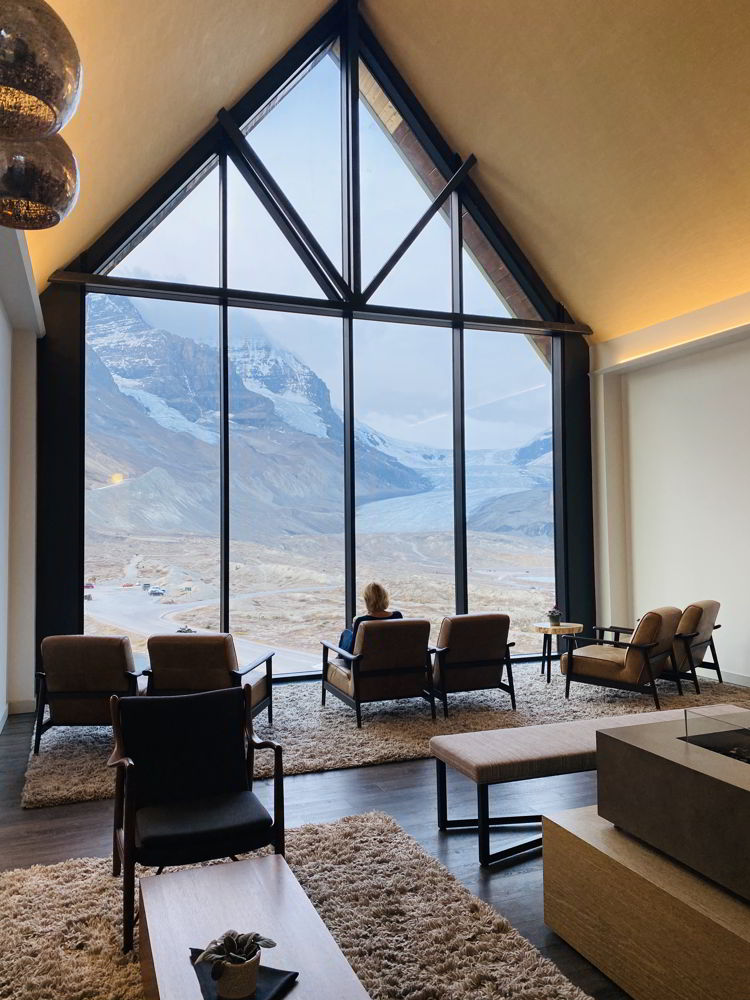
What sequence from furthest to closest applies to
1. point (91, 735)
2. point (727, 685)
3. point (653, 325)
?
point (653, 325) < point (727, 685) < point (91, 735)

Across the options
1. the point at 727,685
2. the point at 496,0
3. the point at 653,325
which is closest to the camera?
the point at 496,0

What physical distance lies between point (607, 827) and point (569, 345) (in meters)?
7.69

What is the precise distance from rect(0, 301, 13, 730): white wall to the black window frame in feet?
1.52

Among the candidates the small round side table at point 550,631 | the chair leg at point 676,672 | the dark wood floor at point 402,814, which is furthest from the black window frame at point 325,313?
the dark wood floor at point 402,814

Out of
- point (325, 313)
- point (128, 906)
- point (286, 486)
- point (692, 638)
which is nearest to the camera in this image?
point (128, 906)

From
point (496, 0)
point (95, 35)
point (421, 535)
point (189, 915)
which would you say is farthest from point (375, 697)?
point (496, 0)

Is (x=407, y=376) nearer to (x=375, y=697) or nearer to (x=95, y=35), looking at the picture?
(x=375, y=697)

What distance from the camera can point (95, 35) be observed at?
15.4 ft

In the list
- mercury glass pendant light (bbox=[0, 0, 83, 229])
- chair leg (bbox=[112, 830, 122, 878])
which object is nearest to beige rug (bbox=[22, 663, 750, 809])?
chair leg (bbox=[112, 830, 122, 878])

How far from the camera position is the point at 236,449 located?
26.0 ft

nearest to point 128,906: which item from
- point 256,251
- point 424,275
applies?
point 256,251

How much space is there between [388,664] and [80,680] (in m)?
2.35

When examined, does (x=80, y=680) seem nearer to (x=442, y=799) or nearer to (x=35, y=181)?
(x=442, y=799)

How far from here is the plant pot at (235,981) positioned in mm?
1919
